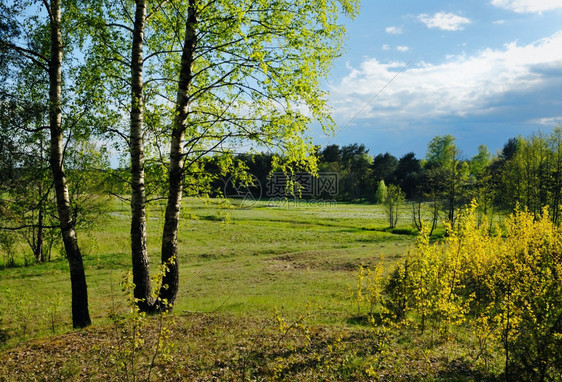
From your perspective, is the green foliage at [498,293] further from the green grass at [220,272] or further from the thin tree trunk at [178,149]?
the thin tree trunk at [178,149]

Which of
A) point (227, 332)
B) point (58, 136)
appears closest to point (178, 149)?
point (58, 136)

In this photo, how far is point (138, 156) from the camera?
9.22 metres

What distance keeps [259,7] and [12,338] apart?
13.7 metres

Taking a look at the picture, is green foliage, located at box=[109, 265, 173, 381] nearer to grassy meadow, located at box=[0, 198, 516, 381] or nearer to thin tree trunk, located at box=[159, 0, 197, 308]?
grassy meadow, located at box=[0, 198, 516, 381]

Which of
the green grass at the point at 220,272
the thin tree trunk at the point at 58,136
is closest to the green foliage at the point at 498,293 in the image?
the green grass at the point at 220,272

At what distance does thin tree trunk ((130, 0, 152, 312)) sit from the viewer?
9.11 m

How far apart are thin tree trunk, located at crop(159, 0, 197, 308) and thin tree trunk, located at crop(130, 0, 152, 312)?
622mm

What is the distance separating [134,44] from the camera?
915cm

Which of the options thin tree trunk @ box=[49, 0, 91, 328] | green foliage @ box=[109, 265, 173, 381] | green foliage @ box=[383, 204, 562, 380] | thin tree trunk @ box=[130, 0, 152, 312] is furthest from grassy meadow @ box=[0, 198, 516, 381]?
thin tree trunk @ box=[49, 0, 91, 328]

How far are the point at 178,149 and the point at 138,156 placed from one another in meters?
1.09

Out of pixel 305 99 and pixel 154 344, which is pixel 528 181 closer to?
pixel 305 99

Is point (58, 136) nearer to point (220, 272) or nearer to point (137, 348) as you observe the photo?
point (137, 348)

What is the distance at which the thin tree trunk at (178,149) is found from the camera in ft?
30.9

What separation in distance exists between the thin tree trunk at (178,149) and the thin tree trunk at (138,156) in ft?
2.04
